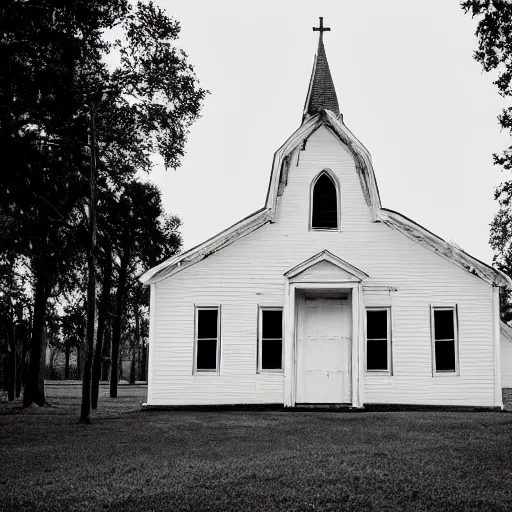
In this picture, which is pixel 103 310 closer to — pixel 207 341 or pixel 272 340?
pixel 207 341

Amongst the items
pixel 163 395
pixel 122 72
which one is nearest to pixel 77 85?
pixel 122 72

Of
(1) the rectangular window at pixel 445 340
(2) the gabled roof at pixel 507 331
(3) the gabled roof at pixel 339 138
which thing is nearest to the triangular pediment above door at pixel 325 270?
(3) the gabled roof at pixel 339 138

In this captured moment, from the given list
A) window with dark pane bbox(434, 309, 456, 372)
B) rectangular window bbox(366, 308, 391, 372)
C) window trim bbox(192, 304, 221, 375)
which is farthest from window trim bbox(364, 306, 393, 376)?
window trim bbox(192, 304, 221, 375)

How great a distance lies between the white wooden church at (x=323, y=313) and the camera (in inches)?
708

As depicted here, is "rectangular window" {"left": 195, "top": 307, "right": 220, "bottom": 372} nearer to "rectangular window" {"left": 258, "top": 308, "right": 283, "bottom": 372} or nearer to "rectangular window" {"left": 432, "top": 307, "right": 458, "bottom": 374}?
"rectangular window" {"left": 258, "top": 308, "right": 283, "bottom": 372}

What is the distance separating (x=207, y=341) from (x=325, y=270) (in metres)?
3.57

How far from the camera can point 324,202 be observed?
19000 mm

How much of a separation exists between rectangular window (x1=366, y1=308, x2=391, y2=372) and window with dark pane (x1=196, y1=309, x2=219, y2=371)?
3903 millimetres

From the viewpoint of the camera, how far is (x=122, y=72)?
1859 cm

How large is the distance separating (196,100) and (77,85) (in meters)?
3.15

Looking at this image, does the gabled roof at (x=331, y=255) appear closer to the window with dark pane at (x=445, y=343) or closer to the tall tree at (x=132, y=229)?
the window with dark pane at (x=445, y=343)

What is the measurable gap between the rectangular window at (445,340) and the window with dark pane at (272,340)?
12.8 ft

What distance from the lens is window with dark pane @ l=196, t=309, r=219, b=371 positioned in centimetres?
1847

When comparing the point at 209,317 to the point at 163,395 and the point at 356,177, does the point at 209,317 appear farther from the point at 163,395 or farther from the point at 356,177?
the point at 356,177
